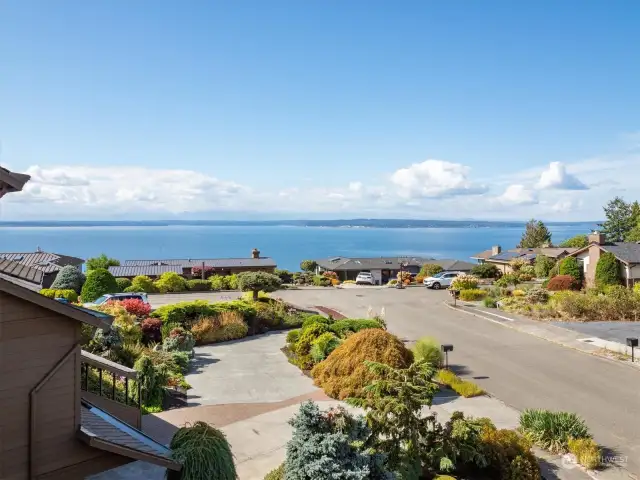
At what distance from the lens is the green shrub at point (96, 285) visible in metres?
27.9

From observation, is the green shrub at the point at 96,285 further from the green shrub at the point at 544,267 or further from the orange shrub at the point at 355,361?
the green shrub at the point at 544,267

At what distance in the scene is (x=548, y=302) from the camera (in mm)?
31078

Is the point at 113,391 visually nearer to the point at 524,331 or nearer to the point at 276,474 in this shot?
the point at 276,474

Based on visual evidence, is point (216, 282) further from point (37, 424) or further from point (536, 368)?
point (37, 424)

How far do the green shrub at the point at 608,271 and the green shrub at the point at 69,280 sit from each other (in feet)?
116

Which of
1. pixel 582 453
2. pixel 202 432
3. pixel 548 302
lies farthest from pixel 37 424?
pixel 548 302

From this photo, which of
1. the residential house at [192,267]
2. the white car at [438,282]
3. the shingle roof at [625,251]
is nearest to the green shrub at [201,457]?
the shingle roof at [625,251]

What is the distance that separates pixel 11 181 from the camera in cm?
523

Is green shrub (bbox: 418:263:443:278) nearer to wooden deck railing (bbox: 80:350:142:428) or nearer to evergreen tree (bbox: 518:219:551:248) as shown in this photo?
evergreen tree (bbox: 518:219:551:248)

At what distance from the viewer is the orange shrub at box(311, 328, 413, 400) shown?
1488 cm

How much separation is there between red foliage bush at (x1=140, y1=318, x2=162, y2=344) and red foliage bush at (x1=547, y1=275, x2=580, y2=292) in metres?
30.2

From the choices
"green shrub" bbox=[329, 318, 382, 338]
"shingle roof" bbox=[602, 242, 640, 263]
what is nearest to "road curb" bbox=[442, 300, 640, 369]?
"green shrub" bbox=[329, 318, 382, 338]

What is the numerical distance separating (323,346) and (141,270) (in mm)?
33138

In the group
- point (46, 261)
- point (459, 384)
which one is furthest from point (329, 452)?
point (46, 261)
